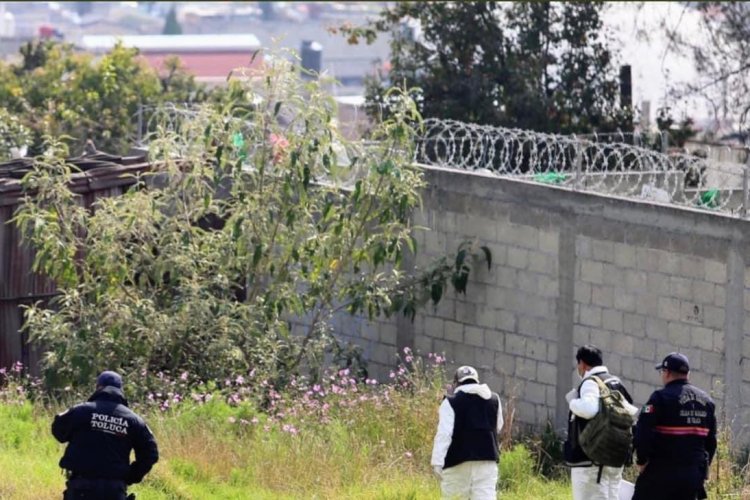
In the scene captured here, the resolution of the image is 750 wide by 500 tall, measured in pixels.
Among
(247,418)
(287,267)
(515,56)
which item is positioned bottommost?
(247,418)

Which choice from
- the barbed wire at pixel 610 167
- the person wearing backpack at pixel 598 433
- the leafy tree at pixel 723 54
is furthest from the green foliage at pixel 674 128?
the person wearing backpack at pixel 598 433

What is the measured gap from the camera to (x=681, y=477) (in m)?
9.14

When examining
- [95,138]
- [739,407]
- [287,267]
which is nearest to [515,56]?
[95,138]

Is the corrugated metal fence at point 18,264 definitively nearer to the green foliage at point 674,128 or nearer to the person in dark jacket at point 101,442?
the person in dark jacket at point 101,442

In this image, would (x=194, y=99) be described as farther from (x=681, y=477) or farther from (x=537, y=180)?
(x=681, y=477)

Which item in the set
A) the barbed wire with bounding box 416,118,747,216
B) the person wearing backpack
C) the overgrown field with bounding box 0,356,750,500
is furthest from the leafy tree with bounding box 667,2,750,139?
the person wearing backpack

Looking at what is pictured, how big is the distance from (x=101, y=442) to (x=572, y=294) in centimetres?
589

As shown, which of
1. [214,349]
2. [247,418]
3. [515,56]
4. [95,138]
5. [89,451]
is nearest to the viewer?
[89,451]

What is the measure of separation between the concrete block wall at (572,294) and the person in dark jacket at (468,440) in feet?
11.1

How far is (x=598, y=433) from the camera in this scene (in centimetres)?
926

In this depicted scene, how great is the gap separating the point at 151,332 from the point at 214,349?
578mm

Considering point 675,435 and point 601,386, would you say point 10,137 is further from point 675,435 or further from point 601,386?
point 675,435

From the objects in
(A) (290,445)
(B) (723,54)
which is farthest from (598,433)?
(B) (723,54)

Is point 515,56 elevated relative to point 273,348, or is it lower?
elevated
